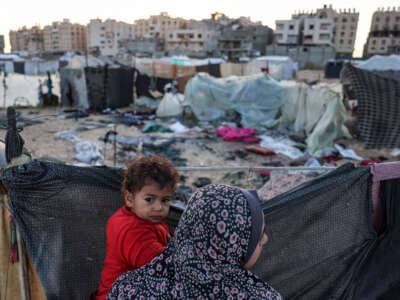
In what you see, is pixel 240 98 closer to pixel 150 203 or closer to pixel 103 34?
pixel 150 203

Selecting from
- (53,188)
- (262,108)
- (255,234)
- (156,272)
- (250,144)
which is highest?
(255,234)

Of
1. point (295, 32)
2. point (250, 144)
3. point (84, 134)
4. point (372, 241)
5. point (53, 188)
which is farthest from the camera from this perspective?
point (295, 32)

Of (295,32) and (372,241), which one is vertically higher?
(295,32)

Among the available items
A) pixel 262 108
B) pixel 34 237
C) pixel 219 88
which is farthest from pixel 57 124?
pixel 34 237

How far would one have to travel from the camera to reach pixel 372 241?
91.6 inches

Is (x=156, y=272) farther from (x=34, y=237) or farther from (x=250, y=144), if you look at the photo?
(x=250, y=144)

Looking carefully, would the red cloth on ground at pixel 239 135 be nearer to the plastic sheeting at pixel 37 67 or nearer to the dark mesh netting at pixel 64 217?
the dark mesh netting at pixel 64 217

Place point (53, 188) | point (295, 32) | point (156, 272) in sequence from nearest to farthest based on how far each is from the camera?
point (156, 272)
point (53, 188)
point (295, 32)

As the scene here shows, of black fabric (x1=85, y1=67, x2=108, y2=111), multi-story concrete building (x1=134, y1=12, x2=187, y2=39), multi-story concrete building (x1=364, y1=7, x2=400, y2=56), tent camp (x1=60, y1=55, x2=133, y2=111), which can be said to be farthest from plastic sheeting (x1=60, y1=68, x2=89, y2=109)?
multi-story concrete building (x1=134, y1=12, x2=187, y2=39)

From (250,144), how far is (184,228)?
34.4 ft

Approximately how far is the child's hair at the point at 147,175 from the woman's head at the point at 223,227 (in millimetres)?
520

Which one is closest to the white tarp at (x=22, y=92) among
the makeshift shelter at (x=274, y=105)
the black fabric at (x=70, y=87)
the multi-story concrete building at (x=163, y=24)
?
the black fabric at (x=70, y=87)

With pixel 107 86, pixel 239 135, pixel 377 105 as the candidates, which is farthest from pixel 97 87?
pixel 377 105

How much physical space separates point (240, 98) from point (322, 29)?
55.7 m
